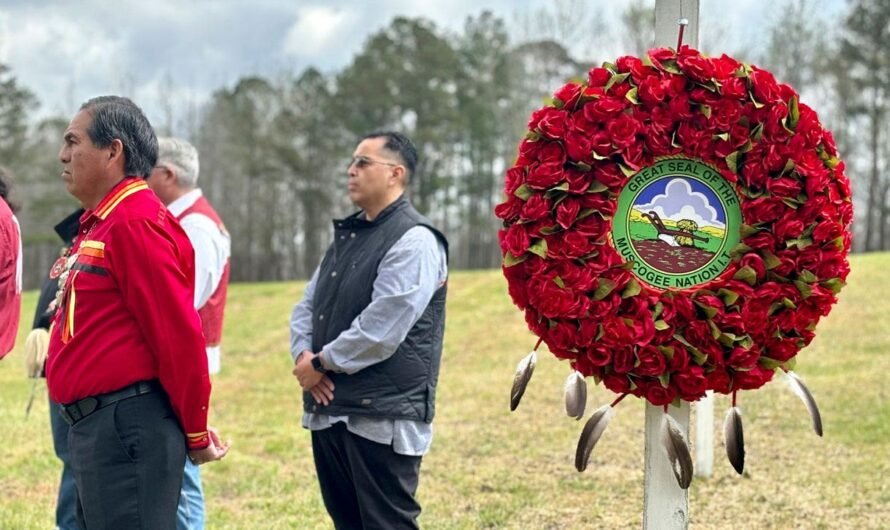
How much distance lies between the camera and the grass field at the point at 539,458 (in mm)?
5977

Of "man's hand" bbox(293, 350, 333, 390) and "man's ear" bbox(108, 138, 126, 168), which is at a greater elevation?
"man's ear" bbox(108, 138, 126, 168)

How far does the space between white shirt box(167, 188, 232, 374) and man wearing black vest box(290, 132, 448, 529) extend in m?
0.60

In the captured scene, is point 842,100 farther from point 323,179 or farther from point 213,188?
point 213,188

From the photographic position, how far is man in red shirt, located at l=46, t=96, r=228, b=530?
2.81m

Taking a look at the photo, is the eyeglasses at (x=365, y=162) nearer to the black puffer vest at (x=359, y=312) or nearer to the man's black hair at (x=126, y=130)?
the black puffer vest at (x=359, y=312)

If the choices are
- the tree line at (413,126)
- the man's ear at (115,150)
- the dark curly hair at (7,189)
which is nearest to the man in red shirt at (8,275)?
the dark curly hair at (7,189)

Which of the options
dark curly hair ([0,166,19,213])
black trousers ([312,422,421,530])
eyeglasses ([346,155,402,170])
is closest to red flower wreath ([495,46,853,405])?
black trousers ([312,422,421,530])

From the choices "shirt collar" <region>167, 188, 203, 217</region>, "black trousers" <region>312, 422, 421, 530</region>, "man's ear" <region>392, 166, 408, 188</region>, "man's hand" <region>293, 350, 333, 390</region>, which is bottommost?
"black trousers" <region>312, 422, 421, 530</region>

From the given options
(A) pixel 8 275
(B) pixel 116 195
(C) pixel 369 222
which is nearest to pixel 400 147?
(C) pixel 369 222

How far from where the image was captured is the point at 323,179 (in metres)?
41.1

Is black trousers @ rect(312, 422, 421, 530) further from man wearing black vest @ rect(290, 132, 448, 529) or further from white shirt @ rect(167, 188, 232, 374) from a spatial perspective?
white shirt @ rect(167, 188, 232, 374)

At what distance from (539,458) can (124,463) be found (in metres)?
5.27

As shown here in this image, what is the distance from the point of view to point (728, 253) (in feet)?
→ 9.87

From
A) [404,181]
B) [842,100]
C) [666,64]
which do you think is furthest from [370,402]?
[842,100]
